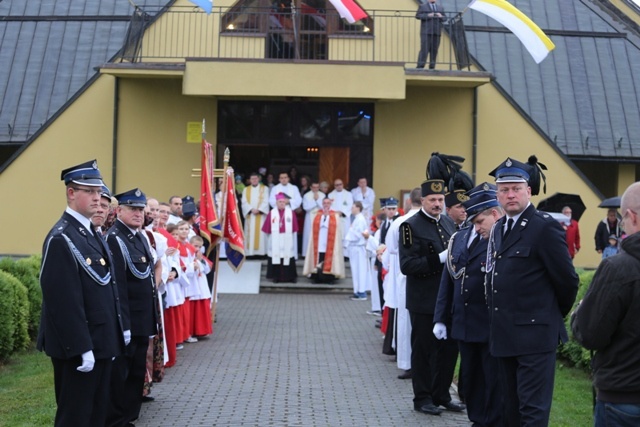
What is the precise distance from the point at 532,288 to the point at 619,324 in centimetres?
176

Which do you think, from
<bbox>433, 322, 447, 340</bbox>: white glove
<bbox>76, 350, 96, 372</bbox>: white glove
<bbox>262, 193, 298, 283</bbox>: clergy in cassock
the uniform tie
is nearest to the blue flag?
<bbox>262, 193, 298, 283</bbox>: clergy in cassock

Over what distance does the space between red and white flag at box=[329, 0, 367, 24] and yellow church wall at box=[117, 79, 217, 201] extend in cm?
459

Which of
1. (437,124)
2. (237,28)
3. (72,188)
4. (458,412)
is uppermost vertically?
(237,28)

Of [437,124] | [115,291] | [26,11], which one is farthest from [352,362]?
[26,11]

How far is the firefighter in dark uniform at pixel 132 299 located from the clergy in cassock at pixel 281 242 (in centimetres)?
1304

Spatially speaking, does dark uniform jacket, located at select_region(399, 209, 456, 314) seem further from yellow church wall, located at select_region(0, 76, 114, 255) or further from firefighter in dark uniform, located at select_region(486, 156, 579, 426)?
yellow church wall, located at select_region(0, 76, 114, 255)

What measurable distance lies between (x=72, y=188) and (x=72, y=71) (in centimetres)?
1950

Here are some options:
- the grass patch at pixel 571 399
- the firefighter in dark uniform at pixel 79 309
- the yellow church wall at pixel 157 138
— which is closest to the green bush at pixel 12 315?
the firefighter in dark uniform at pixel 79 309

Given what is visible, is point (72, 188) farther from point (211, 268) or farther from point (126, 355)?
point (211, 268)

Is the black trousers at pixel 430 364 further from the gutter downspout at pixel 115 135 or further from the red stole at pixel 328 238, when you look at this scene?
the gutter downspout at pixel 115 135

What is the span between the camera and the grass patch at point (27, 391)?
29.8 feet

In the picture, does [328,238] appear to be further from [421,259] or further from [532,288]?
[532,288]

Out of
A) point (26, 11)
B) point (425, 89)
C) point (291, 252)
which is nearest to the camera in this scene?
point (291, 252)

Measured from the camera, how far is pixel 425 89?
79.2 ft
